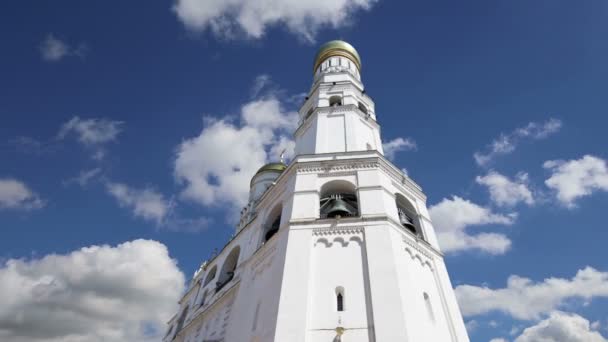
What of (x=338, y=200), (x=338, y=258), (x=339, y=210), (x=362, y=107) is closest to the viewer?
(x=338, y=258)

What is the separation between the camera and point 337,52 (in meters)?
30.0

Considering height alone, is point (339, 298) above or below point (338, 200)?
below

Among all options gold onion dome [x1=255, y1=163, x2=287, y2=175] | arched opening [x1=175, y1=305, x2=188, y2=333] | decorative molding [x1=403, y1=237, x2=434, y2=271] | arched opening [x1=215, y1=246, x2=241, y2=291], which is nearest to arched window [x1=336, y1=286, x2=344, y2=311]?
decorative molding [x1=403, y1=237, x2=434, y2=271]

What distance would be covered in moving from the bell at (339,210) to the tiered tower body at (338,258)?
5 centimetres

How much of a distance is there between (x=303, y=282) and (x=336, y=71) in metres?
17.2

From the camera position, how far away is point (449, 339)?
13945mm

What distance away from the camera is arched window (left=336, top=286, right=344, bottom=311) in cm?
1300

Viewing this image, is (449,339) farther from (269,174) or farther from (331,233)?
(269,174)

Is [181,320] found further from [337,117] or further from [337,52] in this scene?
[337,52]

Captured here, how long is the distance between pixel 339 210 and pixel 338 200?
31.0 inches

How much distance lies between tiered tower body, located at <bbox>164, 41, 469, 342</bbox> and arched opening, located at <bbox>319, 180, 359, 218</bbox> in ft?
0.16

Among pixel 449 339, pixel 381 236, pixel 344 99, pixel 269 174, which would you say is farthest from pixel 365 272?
pixel 269 174

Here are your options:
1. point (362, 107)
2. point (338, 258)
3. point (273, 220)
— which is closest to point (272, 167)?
point (362, 107)

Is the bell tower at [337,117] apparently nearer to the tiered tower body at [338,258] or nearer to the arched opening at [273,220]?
the tiered tower body at [338,258]
